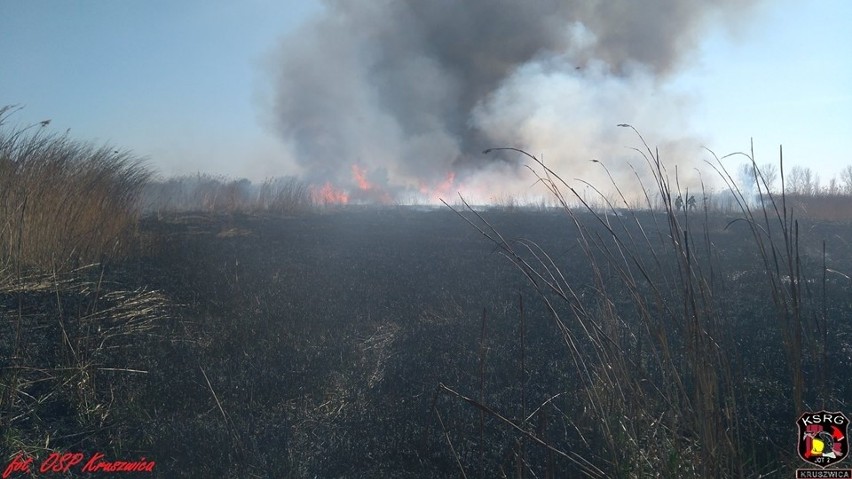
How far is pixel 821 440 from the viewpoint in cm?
241

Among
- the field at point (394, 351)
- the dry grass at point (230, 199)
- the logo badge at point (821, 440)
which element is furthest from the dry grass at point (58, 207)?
the logo badge at point (821, 440)

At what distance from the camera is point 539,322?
536cm

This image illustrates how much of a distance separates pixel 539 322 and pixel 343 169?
22.2m

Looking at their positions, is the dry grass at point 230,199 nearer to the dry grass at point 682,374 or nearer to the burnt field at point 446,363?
the burnt field at point 446,363

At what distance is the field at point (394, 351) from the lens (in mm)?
2566

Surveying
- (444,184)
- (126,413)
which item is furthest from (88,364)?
(444,184)

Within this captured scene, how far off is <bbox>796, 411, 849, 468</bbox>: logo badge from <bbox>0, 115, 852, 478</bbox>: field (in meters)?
0.10

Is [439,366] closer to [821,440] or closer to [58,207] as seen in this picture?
[821,440]

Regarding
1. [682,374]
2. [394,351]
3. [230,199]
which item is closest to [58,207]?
[394,351]

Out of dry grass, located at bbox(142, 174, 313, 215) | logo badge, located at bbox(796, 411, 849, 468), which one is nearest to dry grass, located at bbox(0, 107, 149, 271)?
dry grass, located at bbox(142, 174, 313, 215)

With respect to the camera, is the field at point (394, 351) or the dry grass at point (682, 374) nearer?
the dry grass at point (682, 374)

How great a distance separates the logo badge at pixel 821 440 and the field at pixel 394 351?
Answer: 0.10 m

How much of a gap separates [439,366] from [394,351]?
504mm

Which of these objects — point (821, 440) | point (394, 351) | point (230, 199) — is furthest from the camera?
point (230, 199)
